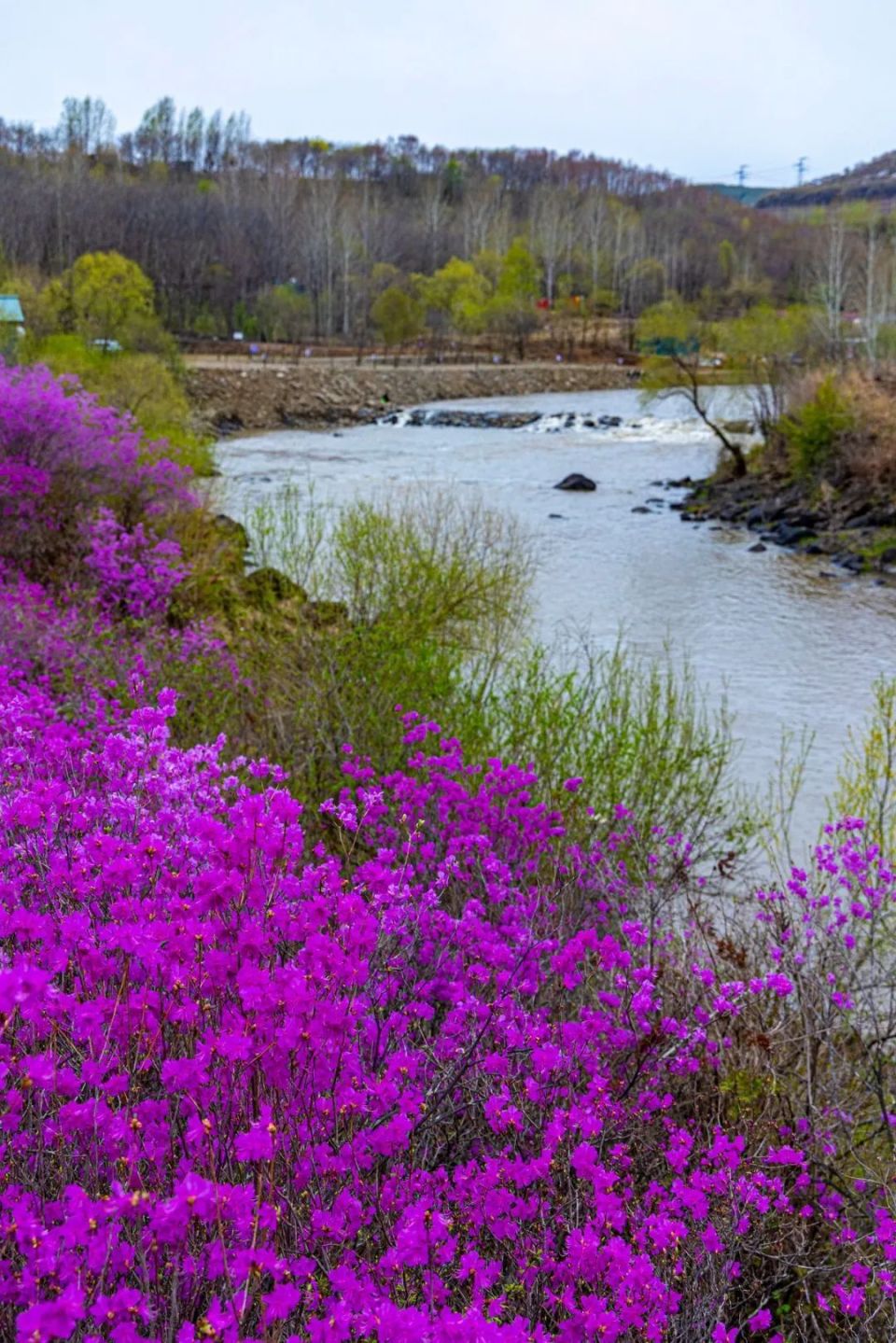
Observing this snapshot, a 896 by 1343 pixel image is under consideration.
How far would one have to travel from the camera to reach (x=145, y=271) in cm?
8112

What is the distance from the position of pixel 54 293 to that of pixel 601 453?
23.5 m

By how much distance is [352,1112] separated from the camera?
242 cm

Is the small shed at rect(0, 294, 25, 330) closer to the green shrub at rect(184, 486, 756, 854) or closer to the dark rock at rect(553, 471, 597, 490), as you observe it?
the dark rock at rect(553, 471, 597, 490)

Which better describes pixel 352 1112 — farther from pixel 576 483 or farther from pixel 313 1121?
pixel 576 483

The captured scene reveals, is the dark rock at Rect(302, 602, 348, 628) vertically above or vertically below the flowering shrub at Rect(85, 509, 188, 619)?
below

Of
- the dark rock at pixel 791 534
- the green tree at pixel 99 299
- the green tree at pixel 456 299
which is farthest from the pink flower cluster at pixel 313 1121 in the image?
the green tree at pixel 456 299

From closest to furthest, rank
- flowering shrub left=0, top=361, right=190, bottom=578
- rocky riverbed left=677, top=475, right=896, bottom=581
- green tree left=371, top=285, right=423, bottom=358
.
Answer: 1. flowering shrub left=0, top=361, right=190, bottom=578
2. rocky riverbed left=677, top=475, right=896, bottom=581
3. green tree left=371, top=285, right=423, bottom=358

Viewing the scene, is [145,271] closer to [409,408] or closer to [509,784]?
[409,408]

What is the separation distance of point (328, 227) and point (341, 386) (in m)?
34.8

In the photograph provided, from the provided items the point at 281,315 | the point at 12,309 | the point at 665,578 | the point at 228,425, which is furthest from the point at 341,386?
the point at 665,578

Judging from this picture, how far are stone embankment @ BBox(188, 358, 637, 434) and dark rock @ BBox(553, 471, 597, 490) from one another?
15.1 meters

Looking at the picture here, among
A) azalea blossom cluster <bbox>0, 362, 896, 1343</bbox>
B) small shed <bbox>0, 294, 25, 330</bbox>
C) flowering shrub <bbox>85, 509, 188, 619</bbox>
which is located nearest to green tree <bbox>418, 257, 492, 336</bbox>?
small shed <bbox>0, 294, 25, 330</bbox>

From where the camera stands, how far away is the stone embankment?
4831 centimetres

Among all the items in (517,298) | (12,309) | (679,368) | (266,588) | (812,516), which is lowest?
(266,588)
